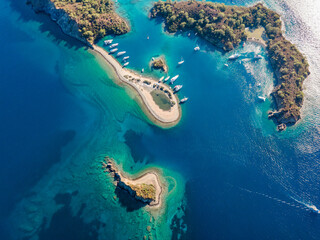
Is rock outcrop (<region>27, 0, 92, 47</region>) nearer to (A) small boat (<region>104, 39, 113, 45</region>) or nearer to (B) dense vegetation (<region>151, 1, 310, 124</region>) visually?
(A) small boat (<region>104, 39, 113, 45</region>)

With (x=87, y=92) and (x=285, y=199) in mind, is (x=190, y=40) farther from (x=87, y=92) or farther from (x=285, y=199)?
(x=285, y=199)

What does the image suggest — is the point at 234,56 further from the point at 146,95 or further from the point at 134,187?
the point at 134,187

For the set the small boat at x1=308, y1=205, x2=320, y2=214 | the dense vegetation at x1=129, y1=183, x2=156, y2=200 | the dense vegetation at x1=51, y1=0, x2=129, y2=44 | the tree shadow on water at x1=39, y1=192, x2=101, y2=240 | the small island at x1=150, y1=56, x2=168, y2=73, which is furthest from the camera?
the dense vegetation at x1=51, y1=0, x2=129, y2=44

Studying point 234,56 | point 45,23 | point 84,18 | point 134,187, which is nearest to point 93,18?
point 84,18

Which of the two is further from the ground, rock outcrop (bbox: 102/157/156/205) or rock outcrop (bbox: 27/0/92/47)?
rock outcrop (bbox: 27/0/92/47)

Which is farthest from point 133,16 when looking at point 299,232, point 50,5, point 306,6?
point 299,232

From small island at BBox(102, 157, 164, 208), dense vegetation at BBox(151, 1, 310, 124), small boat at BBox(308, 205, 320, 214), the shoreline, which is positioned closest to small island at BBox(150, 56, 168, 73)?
the shoreline

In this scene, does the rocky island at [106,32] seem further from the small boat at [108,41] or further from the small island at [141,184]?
the small island at [141,184]
